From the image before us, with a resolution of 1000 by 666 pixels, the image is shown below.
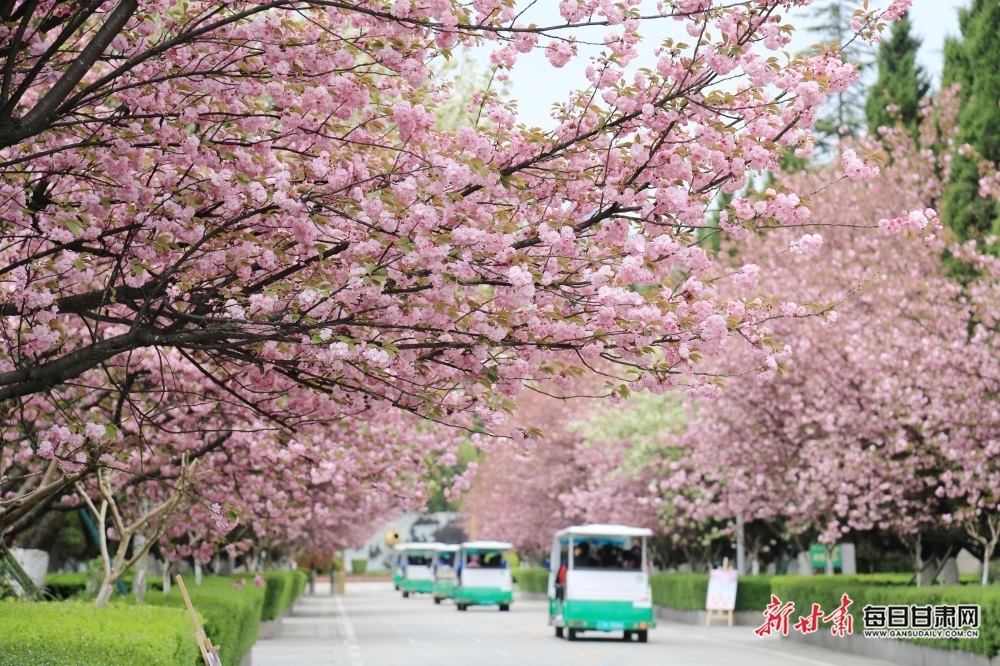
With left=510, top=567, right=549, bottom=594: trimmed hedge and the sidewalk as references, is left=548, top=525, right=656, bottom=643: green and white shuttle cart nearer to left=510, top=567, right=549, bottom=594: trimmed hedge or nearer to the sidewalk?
the sidewalk

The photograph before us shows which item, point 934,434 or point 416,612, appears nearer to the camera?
point 934,434

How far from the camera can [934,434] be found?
23.2 meters

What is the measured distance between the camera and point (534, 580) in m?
72.6

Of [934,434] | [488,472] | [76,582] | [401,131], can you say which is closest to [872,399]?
[934,434]

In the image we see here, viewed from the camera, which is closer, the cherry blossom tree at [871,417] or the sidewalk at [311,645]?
the cherry blossom tree at [871,417]

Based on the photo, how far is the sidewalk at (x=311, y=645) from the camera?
2450 centimetres

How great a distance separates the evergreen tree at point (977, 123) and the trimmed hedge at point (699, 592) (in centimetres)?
1139

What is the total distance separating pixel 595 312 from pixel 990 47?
103 ft

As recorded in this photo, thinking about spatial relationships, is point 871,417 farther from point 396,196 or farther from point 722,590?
point 396,196

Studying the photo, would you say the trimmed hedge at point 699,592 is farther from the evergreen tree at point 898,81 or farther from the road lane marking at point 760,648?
the evergreen tree at point 898,81

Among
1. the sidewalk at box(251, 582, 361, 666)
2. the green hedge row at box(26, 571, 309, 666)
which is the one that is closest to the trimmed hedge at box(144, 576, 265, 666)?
the green hedge row at box(26, 571, 309, 666)

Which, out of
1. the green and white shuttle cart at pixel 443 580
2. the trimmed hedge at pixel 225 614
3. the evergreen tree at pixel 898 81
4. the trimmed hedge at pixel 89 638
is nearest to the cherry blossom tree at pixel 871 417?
the trimmed hedge at pixel 225 614

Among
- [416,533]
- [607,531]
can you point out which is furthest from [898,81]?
[416,533]

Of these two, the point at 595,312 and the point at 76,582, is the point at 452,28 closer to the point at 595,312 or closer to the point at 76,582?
the point at 595,312
